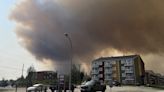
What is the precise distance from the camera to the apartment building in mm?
142375

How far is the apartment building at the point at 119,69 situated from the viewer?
142375 millimetres

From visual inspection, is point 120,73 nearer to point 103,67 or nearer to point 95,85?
point 103,67

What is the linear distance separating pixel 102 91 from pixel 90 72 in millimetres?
122040

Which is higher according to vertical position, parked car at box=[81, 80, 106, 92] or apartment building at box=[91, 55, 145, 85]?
apartment building at box=[91, 55, 145, 85]

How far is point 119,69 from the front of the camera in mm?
152000

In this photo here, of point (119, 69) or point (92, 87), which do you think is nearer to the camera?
point (92, 87)

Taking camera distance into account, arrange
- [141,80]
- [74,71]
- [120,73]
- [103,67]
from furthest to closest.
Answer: [103,67], [120,73], [141,80], [74,71]

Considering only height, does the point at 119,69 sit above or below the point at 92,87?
→ above

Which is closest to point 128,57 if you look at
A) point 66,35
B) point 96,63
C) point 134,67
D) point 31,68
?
point 134,67

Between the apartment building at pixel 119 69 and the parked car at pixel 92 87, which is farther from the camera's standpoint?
the apartment building at pixel 119 69

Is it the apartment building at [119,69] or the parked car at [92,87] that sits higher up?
the apartment building at [119,69]

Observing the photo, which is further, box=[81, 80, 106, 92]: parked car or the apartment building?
the apartment building

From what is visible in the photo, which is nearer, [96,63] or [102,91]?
[102,91]

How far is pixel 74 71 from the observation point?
124438 millimetres
